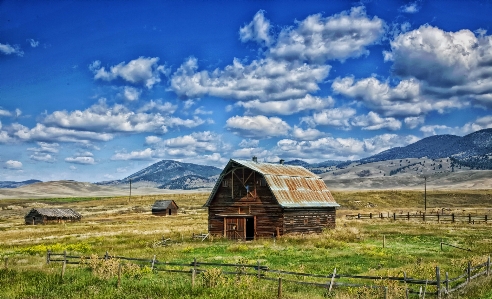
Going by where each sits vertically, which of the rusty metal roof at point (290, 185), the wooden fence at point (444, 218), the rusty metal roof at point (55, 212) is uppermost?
the rusty metal roof at point (290, 185)

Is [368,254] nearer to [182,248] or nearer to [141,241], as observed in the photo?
[182,248]

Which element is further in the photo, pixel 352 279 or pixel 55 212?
pixel 55 212

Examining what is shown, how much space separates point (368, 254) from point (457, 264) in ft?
19.6

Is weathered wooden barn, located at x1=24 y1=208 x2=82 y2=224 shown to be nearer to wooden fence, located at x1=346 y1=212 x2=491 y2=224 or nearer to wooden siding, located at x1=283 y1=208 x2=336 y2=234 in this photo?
wooden fence, located at x1=346 y1=212 x2=491 y2=224

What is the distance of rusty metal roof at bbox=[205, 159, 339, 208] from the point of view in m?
43.9

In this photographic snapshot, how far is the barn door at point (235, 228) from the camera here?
4459cm

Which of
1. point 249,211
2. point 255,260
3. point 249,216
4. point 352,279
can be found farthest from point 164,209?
point 352,279

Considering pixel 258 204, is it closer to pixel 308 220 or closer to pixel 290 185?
pixel 290 185

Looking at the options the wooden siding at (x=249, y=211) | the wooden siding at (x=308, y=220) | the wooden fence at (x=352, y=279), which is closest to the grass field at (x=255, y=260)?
the wooden fence at (x=352, y=279)

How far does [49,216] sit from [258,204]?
5262 centimetres

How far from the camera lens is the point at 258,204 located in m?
44.2

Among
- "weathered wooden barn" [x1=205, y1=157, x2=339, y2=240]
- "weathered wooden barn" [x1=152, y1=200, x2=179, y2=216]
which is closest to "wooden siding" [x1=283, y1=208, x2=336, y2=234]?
"weathered wooden barn" [x1=205, y1=157, x2=339, y2=240]

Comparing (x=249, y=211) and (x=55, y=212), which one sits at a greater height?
(x=249, y=211)

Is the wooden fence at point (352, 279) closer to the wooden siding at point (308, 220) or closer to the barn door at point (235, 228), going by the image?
the wooden siding at point (308, 220)
